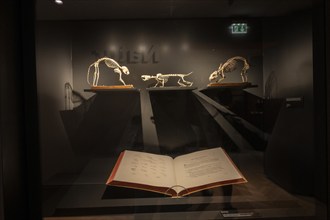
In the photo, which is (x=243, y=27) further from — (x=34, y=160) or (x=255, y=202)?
(x=34, y=160)

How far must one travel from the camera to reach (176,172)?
98cm

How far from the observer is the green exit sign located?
106 centimetres

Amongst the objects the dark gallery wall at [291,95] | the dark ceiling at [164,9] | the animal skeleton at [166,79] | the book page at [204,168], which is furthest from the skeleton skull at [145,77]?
the dark gallery wall at [291,95]

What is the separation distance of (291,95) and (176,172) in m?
0.48

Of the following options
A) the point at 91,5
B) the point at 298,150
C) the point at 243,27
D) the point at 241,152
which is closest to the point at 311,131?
the point at 298,150

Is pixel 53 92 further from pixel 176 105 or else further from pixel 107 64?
pixel 176 105

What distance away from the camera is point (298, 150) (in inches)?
39.1

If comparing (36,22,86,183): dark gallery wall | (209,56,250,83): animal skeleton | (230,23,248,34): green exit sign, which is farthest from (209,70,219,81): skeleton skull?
(36,22,86,183): dark gallery wall

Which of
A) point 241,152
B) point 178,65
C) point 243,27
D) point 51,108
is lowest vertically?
point 241,152

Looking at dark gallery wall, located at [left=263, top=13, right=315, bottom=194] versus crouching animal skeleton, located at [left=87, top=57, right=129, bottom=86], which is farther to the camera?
crouching animal skeleton, located at [left=87, top=57, right=129, bottom=86]

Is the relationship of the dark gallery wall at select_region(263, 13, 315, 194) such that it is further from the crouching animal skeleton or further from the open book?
the crouching animal skeleton

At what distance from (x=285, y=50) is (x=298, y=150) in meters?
0.36

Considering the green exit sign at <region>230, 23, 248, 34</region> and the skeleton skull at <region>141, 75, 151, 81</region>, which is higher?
the green exit sign at <region>230, 23, 248, 34</region>

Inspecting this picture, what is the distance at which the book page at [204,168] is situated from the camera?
3.05 feet
